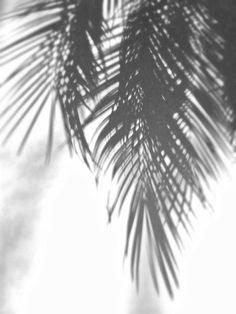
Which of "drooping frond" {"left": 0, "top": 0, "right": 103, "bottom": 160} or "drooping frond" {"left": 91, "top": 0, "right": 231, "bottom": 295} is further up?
"drooping frond" {"left": 0, "top": 0, "right": 103, "bottom": 160}

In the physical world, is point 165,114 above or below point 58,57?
below

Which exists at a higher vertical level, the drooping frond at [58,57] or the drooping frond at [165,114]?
the drooping frond at [58,57]

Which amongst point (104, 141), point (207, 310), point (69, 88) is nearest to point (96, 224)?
point (207, 310)

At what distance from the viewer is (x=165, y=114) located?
102 centimetres

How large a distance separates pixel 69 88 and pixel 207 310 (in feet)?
3.15

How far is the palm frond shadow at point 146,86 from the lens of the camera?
99 cm

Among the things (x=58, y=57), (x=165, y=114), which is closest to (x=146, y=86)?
(x=165, y=114)

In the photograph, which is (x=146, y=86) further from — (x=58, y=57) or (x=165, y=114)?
(x=58, y=57)

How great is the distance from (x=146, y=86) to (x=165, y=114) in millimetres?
68

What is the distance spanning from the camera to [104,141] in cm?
114

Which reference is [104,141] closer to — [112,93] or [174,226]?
[112,93]

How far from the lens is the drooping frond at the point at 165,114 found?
3.27 ft

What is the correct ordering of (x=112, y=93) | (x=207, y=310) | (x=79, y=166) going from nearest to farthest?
1. (x=112, y=93)
2. (x=207, y=310)
3. (x=79, y=166)

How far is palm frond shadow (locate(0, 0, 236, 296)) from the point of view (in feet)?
3.26
